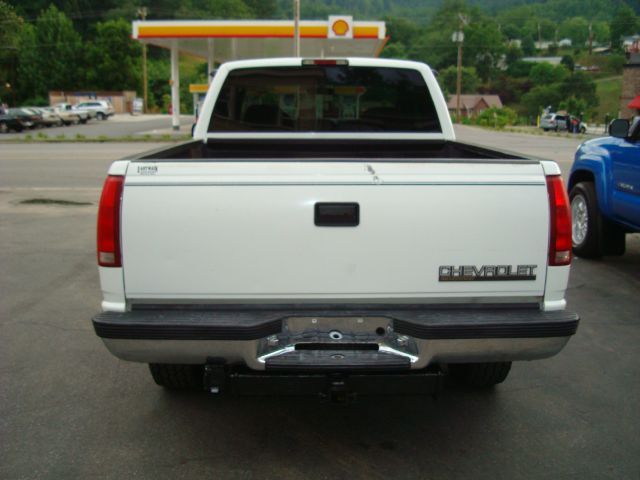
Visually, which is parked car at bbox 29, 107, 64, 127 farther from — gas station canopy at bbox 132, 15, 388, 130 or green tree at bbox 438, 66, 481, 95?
green tree at bbox 438, 66, 481, 95

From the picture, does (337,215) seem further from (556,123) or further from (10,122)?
(556,123)

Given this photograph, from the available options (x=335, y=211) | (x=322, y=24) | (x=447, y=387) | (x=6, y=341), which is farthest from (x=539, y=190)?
(x=322, y=24)

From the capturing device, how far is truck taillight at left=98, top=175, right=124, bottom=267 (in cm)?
297

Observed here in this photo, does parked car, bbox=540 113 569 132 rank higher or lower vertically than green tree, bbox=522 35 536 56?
lower

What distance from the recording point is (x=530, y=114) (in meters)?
124

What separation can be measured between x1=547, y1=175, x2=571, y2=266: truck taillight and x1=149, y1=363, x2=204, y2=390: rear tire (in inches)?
81.5

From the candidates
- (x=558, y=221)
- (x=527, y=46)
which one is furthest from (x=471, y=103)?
(x=558, y=221)

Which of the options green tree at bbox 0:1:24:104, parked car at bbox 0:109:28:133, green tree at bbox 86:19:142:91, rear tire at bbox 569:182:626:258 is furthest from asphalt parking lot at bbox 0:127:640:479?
green tree at bbox 86:19:142:91

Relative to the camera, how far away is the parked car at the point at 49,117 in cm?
4316

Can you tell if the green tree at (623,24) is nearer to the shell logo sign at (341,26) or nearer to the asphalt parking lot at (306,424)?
the shell logo sign at (341,26)

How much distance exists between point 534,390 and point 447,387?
1.78 ft

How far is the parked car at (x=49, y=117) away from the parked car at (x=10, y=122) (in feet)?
13.1

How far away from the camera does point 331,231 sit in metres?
3.00

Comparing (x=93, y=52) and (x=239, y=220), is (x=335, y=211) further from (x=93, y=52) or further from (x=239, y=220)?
(x=93, y=52)
